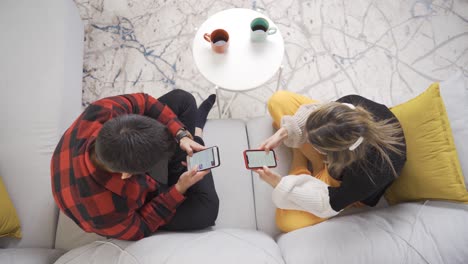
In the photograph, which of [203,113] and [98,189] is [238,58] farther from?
[98,189]

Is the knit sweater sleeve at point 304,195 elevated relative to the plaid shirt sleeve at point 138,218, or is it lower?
elevated

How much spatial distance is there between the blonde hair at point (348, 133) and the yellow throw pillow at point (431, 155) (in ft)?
0.33

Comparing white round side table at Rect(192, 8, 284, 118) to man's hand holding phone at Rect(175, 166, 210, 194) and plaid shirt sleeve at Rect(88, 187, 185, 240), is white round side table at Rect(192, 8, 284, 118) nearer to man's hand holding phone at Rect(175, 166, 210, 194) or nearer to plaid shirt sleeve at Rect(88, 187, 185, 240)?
man's hand holding phone at Rect(175, 166, 210, 194)

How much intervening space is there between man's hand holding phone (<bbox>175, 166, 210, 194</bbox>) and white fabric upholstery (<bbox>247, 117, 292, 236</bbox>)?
12.1 inches

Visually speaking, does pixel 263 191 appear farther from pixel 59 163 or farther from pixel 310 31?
pixel 310 31

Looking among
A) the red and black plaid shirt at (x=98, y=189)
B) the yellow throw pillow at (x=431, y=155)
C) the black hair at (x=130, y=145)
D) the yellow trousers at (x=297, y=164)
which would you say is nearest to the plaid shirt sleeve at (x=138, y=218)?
the red and black plaid shirt at (x=98, y=189)

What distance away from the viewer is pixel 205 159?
116 centimetres

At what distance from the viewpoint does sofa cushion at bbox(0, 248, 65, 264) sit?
1095 mm

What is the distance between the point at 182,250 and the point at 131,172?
1.21ft

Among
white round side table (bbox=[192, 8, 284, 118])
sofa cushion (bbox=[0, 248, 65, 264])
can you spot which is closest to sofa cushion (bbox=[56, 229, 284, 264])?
sofa cushion (bbox=[0, 248, 65, 264])

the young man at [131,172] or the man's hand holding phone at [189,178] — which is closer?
the young man at [131,172]

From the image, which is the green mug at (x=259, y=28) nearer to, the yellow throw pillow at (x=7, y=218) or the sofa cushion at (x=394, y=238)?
the sofa cushion at (x=394, y=238)

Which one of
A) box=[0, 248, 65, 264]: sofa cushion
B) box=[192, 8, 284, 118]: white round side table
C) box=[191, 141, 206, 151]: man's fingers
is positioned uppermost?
box=[192, 8, 284, 118]: white round side table

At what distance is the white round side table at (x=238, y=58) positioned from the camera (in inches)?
54.2
